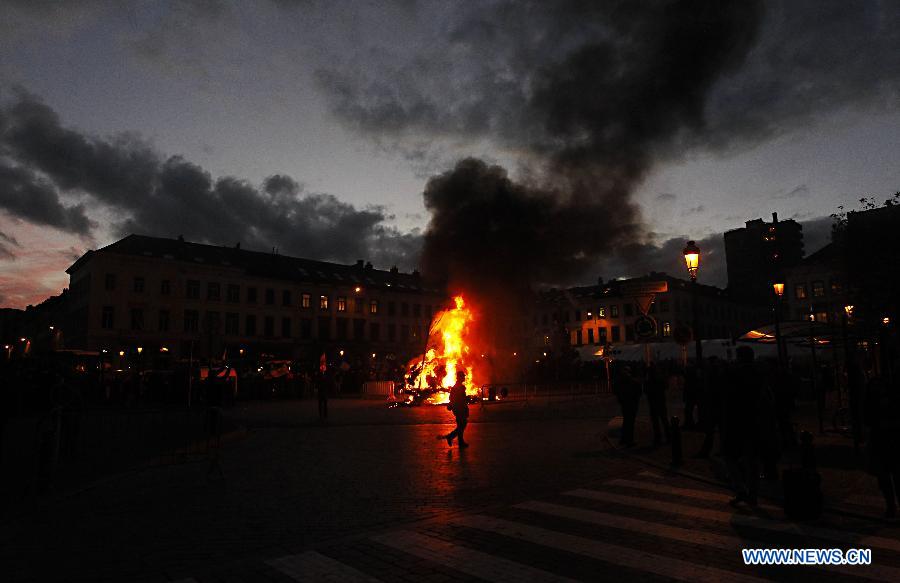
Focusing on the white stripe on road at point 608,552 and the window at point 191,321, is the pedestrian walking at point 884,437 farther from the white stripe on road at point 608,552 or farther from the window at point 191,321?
the window at point 191,321

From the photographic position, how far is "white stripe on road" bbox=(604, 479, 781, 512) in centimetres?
725

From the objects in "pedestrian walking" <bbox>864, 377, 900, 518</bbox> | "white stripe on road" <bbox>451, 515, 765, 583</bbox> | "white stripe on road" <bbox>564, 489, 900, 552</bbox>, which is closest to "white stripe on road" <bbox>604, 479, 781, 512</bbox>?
"white stripe on road" <bbox>564, 489, 900, 552</bbox>

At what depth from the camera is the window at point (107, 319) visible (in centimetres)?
4703

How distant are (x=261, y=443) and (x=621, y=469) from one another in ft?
27.2

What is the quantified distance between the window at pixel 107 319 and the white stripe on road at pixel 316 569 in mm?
49982

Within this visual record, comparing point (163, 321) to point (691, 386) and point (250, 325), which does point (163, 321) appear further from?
point (691, 386)

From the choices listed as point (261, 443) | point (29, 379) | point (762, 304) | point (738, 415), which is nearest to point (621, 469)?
point (738, 415)

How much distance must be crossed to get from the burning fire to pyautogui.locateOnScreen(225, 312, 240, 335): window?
27498 mm

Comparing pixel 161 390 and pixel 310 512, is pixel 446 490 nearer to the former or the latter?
pixel 310 512

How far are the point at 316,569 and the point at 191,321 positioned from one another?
5174 centimetres

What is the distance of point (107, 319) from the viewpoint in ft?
155

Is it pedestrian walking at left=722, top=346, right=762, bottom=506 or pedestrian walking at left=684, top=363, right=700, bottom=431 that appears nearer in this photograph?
pedestrian walking at left=722, top=346, right=762, bottom=506

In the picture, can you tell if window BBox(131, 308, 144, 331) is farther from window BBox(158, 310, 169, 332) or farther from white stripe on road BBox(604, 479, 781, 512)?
white stripe on road BBox(604, 479, 781, 512)

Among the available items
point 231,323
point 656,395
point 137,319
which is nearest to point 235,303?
point 231,323
